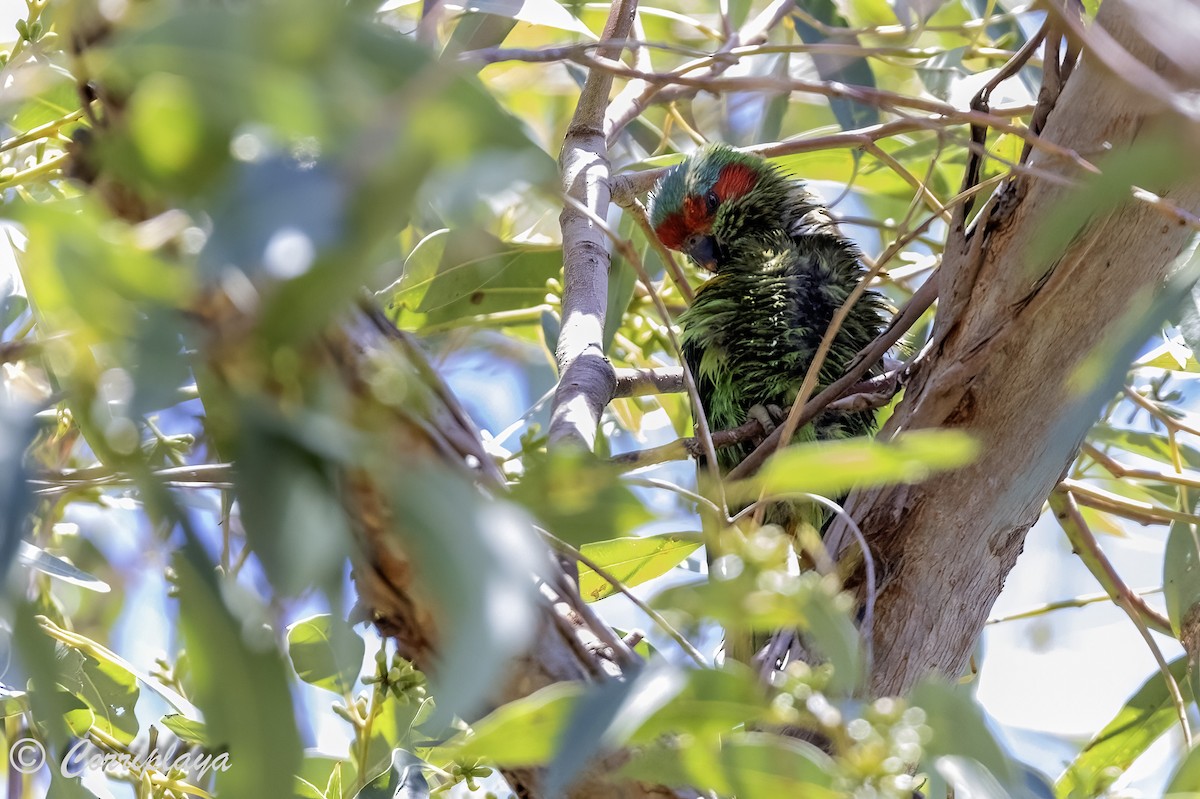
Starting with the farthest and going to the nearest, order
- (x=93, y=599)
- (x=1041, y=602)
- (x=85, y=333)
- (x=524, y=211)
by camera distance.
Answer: (x=524, y=211), (x=93, y=599), (x=1041, y=602), (x=85, y=333)

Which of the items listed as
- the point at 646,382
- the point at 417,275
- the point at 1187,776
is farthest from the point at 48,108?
the point at 1187,776

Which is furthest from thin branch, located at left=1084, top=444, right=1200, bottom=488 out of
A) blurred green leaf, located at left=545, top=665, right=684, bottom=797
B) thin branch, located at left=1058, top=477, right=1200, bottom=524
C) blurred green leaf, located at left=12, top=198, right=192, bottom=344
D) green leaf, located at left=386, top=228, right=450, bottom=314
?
blurred green leaf, located at left=12, top=198, right=192, bottom=344

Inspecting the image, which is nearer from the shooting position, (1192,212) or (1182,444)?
(1192,212)

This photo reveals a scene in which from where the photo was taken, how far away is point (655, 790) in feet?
2.94

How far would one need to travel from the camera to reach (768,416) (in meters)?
1.97

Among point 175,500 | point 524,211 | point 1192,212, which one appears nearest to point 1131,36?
point 1192,212

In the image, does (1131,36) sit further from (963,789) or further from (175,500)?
(175,500)

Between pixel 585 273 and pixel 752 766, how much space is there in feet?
3.14

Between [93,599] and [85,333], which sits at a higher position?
[85,333]

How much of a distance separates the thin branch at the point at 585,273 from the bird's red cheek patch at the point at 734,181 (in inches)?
21.0

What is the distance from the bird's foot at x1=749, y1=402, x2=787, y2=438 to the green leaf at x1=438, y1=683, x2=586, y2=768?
1289mm

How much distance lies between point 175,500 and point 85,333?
109 millimetres

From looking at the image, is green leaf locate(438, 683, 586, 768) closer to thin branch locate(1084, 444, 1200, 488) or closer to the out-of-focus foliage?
the out-of-focus foliage

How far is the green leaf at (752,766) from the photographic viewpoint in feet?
2.38
